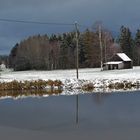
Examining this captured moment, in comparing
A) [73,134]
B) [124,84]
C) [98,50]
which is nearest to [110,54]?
[98,50]

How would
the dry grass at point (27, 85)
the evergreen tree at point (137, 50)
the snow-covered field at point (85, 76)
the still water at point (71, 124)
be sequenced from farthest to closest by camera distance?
the evergreen tree at point (137, 50) → the snow-covered field at point (85, 76) → the dry grass at point (27, 85) → the still water at point (71, 124)

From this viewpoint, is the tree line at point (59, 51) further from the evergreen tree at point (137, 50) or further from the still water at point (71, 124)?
the still water at point (71, 124)

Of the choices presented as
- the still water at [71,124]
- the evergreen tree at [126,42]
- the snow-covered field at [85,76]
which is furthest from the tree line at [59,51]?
the still water at [71,124]

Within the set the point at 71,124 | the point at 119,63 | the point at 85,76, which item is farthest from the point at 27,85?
the point at 119,63

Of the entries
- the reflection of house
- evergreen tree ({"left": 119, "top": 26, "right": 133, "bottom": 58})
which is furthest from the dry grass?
evergreen tree ({"left": 119, "top": 26, "right": 133, "bottom": 58})

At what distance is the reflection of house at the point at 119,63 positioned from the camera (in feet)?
340

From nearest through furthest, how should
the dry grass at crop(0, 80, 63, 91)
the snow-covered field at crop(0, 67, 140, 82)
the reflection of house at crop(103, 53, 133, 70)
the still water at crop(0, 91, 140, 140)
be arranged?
1. the still water at crop(0, 91, 140, 140)
2. the dry grass at crop(0, 80, 63, 91)
3. the snow-covered field at crop(0, 67, 140, 82)
4. the reflection of house at crop(103, 53, 133, 70)

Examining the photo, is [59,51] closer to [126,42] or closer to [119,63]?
[126,42]

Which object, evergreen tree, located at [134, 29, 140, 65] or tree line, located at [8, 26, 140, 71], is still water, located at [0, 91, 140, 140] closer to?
tree line, located at [8, 26, 140, 71]

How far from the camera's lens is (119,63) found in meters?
106

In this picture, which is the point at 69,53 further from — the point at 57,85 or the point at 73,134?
the point at 73,134

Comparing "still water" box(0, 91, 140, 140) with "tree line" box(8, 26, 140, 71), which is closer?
"still water" box(0, 91, 140, 140)

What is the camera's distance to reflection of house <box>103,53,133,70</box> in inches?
4080

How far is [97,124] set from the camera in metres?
18.0
